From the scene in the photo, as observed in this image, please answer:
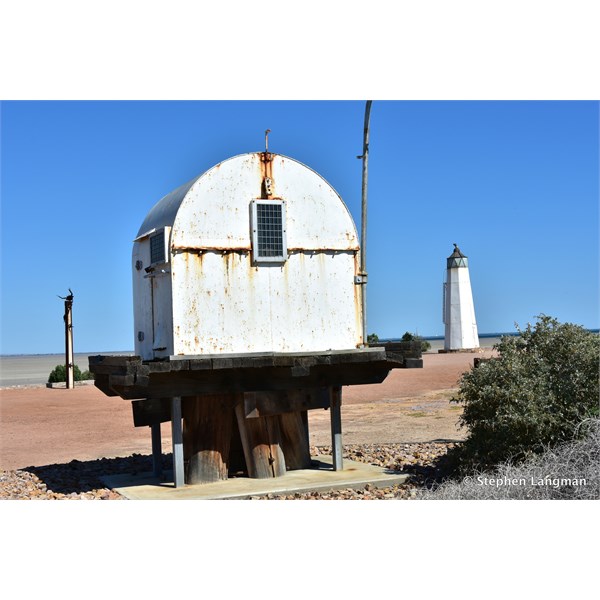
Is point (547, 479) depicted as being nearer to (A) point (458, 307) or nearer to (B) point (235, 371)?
(B) point (235, 371)

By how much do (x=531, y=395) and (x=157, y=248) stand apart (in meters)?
5.55

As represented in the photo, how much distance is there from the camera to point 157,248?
1234 centimetres

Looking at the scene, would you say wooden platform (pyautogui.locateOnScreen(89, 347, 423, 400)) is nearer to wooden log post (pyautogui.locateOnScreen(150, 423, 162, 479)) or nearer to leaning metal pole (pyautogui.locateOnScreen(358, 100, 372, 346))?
leaning metal pole (pyautogui.locateOnScreen(358, 100, 372, 346))

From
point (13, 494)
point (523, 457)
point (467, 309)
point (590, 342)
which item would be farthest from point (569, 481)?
point (467, 309)

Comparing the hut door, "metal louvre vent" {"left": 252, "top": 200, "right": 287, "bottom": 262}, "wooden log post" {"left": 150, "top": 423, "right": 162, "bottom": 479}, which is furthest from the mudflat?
the hut door

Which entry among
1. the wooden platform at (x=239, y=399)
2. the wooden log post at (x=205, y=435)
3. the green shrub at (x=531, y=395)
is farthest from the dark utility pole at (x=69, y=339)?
the green shrub at (x=531, y=395)

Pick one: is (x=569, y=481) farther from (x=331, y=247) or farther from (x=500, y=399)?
(x=331, y=247)

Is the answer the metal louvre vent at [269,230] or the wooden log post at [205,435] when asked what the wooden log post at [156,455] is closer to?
the wooden log post at [205,435]

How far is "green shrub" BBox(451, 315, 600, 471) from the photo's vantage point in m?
11.7

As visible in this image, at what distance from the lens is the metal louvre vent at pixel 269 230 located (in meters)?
12.3

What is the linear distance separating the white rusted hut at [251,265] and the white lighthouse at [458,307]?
25552 millimetres

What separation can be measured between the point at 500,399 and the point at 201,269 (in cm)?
446

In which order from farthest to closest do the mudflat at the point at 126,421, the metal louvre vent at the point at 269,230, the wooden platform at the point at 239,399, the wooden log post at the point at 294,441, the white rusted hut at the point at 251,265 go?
the mudflat at the point at 126,421 → the wooden log post at the point at 294,441 → the metal louvre vent at the point at 269,230 → the white rusted hut at the point at 251,265 → the wooden platform at the point at 239,399

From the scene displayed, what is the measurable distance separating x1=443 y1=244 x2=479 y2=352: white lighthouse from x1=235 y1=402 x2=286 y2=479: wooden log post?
25867 millimetres
